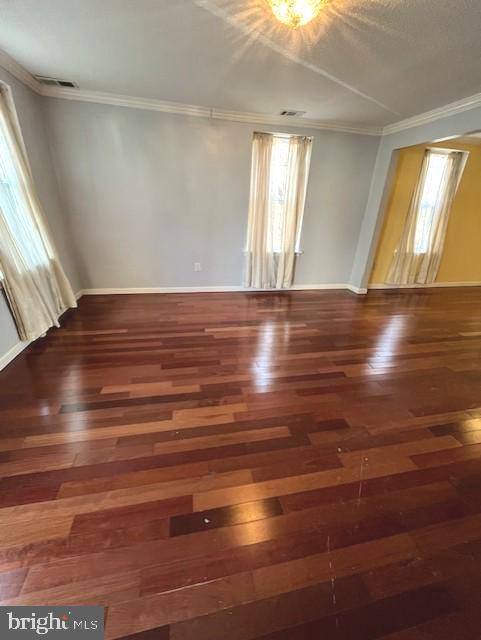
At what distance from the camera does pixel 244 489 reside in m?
1.28

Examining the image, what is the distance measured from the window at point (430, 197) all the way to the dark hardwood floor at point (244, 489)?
9.26 ft

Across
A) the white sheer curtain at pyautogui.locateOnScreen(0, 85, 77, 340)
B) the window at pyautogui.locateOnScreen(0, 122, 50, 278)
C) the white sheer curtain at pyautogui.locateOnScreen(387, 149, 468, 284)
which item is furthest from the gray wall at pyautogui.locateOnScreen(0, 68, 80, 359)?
the white sheer curtain at pyautogui.locateOnScreen(387, 149, 468, 284)

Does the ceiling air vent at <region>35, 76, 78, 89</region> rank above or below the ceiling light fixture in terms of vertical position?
above

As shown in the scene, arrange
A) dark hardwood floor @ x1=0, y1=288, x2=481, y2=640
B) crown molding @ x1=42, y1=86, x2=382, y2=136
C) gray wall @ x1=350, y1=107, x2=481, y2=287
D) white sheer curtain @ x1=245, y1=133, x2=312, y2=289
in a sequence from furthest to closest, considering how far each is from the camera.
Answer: white sheer curtain @ x1=245, y1=133, x2=312, y2=289 < crown molding @ x1=42, y1=86, x2=382, y2=136 < gray wall @ x1=350, y1=107, x2=481, y2=287 < dark hardwood floor @ x1=0, y1=288, x2=481, y2=640

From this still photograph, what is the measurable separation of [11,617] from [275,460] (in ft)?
3.75

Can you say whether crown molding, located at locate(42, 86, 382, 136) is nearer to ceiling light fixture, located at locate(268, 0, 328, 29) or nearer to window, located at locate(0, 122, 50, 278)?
window, located at locate(0, 122, 50, 278)

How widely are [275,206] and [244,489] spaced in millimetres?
3608

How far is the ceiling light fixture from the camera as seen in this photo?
1.39 meters

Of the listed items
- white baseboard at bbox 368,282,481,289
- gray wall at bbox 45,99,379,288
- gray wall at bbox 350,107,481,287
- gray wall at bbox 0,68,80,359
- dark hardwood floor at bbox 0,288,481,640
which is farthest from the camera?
white baseboard at bbox 368,282,481,289

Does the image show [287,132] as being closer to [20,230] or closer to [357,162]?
[357,162]

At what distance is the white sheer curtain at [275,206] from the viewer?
3.57 meters

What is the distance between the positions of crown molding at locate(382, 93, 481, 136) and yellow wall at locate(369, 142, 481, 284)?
471 mm

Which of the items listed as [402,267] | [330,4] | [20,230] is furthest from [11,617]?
[402,267]

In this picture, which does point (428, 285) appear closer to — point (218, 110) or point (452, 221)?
point (452, 221)
